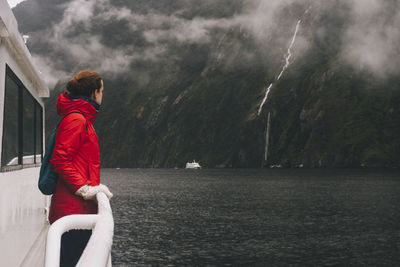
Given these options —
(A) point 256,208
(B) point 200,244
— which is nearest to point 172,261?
(B) point 200,244

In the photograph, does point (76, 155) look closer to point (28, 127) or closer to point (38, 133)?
point (28, 127)

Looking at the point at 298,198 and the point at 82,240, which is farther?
the point at 298,198

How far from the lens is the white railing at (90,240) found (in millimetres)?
2289

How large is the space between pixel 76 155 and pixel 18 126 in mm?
3424

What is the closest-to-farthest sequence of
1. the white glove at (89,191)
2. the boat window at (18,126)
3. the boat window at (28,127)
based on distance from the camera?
the white glove at (89,191) < the boat window at (18,126) < the boat window at (28,127)

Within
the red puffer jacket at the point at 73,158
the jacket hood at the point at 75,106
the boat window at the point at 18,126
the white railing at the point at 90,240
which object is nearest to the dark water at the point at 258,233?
the boat window at the point at 18,126

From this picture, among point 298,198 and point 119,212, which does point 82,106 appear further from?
point 298,198

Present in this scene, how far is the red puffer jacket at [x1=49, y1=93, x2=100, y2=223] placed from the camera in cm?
448

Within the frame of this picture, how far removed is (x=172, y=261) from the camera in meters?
31.9

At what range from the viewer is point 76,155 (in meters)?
4.71

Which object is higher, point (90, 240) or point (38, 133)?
point (38, 133)

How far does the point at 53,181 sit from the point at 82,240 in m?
0.89

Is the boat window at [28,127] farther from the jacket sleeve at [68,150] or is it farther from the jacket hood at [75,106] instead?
the jacket sleeve at [68,150]

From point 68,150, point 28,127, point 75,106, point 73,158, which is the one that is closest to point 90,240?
point 68,150
